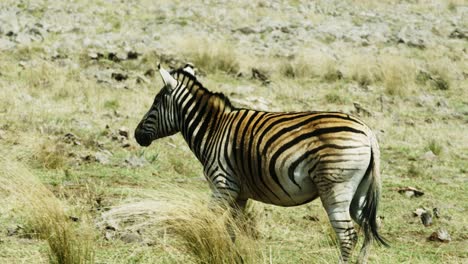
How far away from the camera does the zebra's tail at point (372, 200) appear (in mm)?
5754

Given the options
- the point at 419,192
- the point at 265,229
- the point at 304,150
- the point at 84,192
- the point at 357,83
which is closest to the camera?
the point at 304,150

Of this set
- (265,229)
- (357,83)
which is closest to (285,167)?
(265,229)

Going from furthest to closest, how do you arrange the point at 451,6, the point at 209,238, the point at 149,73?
the point at 451,6
the point at 149,73
the point at 209,238

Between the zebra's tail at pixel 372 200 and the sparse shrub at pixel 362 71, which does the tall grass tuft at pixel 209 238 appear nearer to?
the zebra's tail at pixel 372 200

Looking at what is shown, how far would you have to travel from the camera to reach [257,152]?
20.1 feet

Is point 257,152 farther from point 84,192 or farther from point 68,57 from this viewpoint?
point 68,57

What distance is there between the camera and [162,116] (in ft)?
23.9

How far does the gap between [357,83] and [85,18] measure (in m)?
8.71

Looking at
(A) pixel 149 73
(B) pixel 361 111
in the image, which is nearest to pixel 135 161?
(B) pixel 361 111

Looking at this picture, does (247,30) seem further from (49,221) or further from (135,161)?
(49,221)

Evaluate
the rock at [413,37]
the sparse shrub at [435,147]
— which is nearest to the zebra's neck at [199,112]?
the sparse shrub at [435,147]

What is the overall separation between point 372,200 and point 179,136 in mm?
5898

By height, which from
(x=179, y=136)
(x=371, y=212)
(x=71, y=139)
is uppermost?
(x=371, y=212)

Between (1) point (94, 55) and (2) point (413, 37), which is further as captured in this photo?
(2) point (413, 37)
